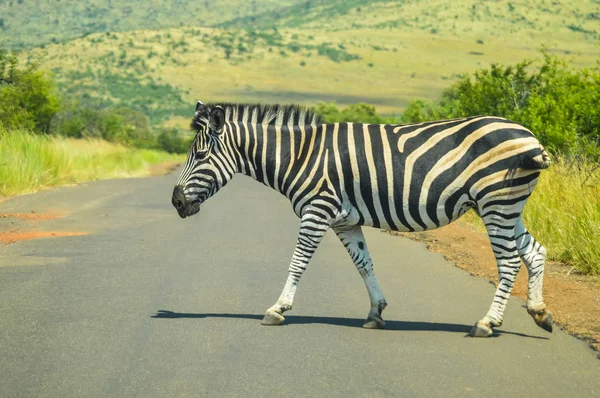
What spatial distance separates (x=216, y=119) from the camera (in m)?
9.83

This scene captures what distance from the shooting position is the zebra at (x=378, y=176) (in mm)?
8781

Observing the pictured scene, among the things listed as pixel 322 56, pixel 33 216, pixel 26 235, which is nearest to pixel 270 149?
pixel 26 235

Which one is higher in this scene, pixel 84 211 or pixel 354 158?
pixel 354 158

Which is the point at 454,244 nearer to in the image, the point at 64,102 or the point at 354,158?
the point at 354,158

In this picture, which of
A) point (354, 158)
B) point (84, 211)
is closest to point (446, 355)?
point (354, 158)

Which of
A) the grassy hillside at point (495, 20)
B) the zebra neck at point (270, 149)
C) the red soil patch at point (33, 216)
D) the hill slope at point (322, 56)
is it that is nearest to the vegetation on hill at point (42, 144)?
the red soil patch at point (33, 216)

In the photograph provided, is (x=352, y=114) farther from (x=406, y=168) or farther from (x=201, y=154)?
(x=406, y=168)

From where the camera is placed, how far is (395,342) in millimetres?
8281

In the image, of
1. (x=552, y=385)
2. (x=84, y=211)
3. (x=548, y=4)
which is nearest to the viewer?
(x=552, y=385)

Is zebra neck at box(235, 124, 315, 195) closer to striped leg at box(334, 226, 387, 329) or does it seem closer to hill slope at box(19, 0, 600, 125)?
striped leg at box(334, 226, 387, 329)

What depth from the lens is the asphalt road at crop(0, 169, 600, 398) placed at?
6.96 meters

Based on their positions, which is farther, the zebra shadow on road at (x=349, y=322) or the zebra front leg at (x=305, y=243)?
the zebra front leg at (x=305, y=243)

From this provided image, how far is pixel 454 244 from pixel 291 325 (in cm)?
635

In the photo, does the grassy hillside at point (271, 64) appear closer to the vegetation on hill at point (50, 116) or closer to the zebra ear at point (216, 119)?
the vegetation on hill at point (50, 116)
